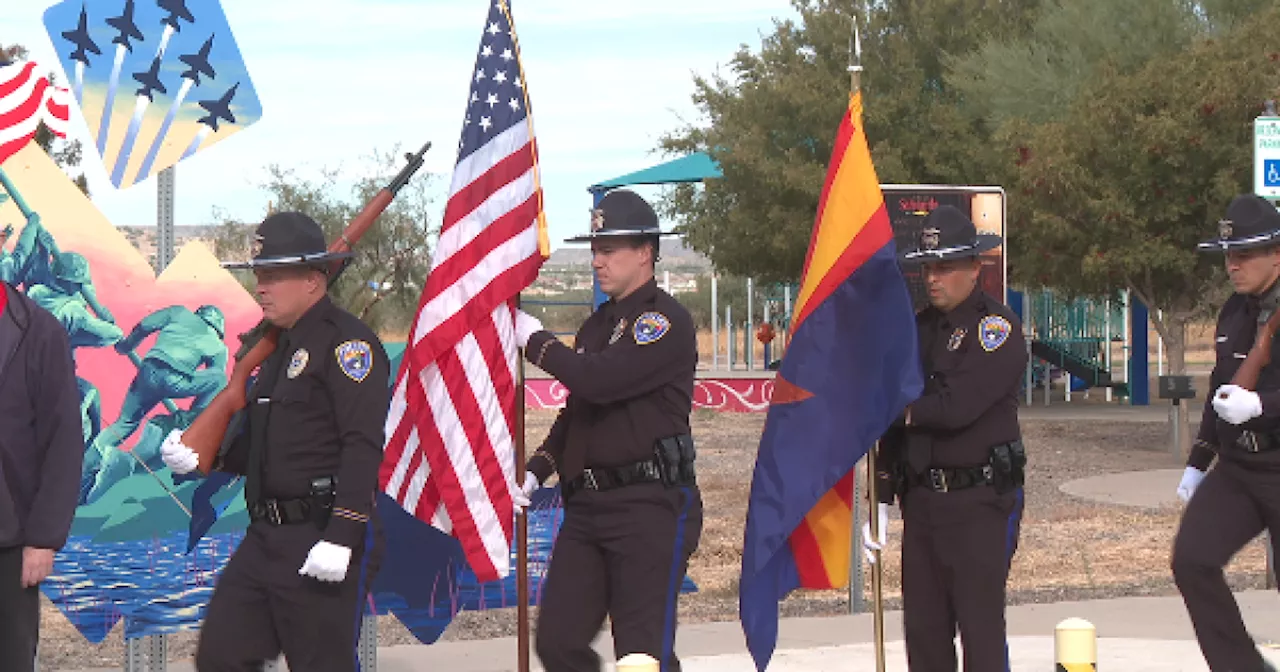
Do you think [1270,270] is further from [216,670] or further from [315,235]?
[216,670]

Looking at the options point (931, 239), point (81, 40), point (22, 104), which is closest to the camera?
point (931, 239)

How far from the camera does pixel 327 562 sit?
578cm

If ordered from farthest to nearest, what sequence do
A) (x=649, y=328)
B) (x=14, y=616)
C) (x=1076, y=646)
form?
(x=649, y=328) < (x=14, y=616) < (x=1076, y=646)

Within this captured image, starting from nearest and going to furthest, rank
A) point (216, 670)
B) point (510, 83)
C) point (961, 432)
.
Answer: point (216, 670), point (961, 432), point (510, 83)

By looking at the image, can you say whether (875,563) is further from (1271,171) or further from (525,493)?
(1271,171)

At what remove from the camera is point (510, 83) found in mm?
7348

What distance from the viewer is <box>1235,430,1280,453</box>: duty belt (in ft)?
24.2

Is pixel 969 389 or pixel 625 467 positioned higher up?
pixel 969 389

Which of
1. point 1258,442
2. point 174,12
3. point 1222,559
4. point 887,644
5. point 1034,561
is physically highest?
point 174,12

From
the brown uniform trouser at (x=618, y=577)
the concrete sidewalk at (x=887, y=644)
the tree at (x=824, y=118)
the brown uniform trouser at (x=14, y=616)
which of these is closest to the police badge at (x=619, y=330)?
→ the brown uniform trouser at (x=618, y=577)

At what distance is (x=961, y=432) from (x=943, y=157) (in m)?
28.4

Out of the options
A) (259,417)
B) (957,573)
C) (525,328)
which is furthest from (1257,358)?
(259,417)

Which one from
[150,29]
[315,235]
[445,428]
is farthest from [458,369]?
[150,29]

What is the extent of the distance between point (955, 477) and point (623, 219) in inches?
62.1
